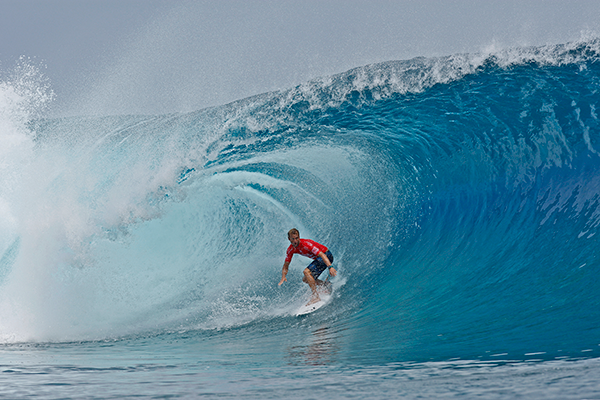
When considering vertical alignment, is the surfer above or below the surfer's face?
below

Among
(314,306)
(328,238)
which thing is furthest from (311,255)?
(328,238)

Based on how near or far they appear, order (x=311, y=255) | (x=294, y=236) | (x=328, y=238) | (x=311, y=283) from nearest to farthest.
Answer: (x=294, y=236), (x=311, y=283), (x=311, y=255), (x=328, y=238)

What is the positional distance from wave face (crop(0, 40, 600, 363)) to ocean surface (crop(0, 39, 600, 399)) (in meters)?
0.04

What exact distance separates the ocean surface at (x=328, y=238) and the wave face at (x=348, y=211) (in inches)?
1.4

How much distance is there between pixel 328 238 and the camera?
336 inches

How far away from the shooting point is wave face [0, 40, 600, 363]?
595 centimetres

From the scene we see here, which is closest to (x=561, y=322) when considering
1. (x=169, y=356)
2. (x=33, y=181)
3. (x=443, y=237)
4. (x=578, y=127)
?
(x=443, y=237)

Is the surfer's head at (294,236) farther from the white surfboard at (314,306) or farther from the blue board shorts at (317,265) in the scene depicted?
the white surfboard at (314,306)

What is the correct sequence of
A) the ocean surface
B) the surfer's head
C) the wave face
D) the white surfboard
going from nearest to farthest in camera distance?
1. the ocean surface
2. the wave face
3. the surfer's head
4. the white surfboard

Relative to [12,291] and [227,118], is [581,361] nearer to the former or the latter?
[12,291]

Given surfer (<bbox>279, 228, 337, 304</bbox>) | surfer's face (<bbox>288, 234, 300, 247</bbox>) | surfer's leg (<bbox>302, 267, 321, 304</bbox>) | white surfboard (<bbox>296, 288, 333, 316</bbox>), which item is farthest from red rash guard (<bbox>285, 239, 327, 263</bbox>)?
white surfboard (<bbox>296, 288, 333, 316</bbox>)

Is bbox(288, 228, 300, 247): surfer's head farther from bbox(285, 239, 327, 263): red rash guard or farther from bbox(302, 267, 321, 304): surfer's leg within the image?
bbox(302, 267, 321, 304): surfer's leg

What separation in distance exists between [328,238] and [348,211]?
0.61 meters

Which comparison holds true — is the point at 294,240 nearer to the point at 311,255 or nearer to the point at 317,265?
the point at 311,255
